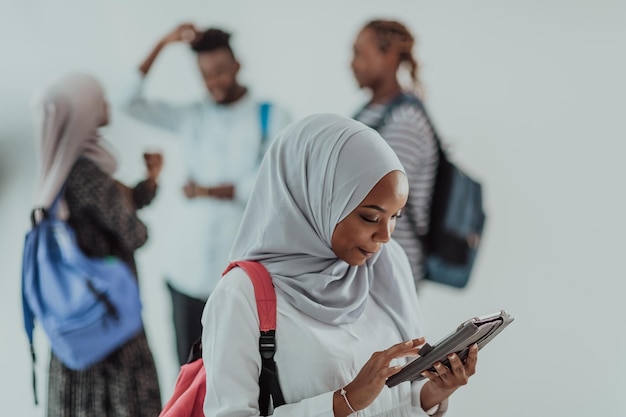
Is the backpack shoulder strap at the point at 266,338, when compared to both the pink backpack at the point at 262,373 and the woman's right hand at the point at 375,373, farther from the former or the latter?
the woman's right hand at the point at 375,373

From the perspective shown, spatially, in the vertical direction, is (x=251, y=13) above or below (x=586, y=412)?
above

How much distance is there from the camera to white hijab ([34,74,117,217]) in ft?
9.30

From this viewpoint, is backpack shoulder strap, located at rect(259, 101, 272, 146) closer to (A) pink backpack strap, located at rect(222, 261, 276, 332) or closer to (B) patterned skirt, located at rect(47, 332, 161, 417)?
(B) patterned skirt, located at rect(47, 332, 161, 417)

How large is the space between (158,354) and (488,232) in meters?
1.39

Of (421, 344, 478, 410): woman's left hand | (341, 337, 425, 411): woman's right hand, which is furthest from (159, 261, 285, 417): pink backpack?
(421, 344, 478, 410): woman's left hand

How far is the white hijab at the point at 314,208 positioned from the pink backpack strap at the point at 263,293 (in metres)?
0.04

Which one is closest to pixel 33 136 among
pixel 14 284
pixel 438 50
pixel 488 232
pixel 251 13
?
pixel 14 284

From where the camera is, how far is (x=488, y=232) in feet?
9.59

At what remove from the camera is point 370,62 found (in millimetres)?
2896

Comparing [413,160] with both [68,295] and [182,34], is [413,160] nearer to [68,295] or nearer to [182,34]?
[182,34]

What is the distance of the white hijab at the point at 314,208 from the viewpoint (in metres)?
1.54

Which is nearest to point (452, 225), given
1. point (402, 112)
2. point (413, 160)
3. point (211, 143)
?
point (413, 160)

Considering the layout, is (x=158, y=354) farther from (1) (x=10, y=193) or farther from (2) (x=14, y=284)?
(1) (x=10, y=193)

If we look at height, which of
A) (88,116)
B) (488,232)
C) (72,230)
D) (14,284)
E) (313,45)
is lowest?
(14,284)
